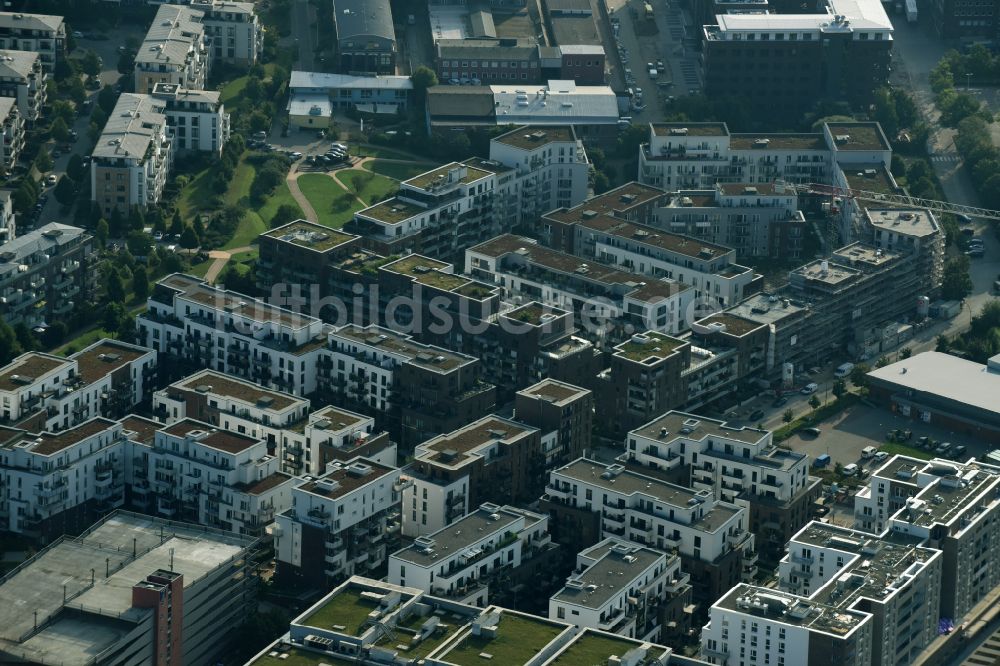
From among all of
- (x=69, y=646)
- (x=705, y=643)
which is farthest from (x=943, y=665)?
(x=69, y=646)

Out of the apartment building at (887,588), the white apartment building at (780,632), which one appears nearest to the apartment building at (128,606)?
the white apartment building at (780,632)

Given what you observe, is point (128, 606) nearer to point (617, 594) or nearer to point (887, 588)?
point (617, 594)

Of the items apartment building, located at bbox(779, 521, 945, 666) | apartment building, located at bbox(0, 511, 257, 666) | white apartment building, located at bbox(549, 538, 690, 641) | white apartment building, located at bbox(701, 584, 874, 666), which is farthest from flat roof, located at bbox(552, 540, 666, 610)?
apartment building, located at bbox(0, 511, 257, 666)

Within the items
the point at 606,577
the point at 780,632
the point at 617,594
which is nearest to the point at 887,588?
the point at 780,632

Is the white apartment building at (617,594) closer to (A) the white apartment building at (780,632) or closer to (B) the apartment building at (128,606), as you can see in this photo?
(A) the white apartment building at (780,632)

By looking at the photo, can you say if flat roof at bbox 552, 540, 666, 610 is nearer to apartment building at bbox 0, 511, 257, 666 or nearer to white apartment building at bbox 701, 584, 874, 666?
white apartment building at bbox 701, 584, 874, 666

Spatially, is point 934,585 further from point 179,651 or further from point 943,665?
point 179,651
